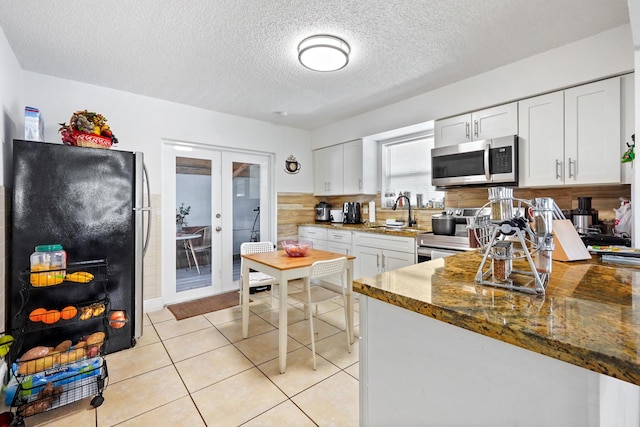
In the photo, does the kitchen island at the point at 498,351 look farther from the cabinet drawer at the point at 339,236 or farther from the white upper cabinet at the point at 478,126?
the cabinet drawer at the point at 339,236

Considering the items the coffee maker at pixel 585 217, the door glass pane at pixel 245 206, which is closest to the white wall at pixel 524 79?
the coffee maker at pixel 585 217

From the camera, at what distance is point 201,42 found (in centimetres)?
223

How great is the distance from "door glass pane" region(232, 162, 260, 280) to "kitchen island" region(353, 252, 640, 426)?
3.36m

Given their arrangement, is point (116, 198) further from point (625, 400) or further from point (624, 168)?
point (624, 168)

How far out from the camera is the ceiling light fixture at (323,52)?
217 centimetres

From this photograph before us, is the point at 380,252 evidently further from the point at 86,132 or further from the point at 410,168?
the point at 86,132

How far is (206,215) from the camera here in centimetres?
387

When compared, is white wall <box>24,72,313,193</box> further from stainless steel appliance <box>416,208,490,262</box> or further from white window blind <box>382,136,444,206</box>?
stainless steel appliance <box>416,208,490,262</box>

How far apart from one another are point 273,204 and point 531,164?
318cm

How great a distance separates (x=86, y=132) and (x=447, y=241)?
10.5ft

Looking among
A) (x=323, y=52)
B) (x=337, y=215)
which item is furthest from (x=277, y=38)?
(x=337, y=215)

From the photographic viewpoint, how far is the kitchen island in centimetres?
60

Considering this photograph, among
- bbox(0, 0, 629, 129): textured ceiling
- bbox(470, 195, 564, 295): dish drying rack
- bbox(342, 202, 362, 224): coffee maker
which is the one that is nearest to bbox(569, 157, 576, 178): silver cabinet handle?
bbox(0, 0, 629, 129): textured ceiling

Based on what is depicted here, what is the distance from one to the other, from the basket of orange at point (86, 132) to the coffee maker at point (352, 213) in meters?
2.91
